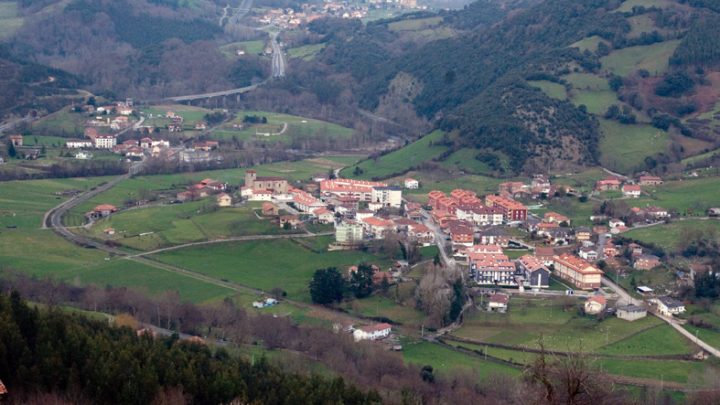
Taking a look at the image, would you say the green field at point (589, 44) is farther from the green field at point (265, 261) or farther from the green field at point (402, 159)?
the green field at point (265, 261)

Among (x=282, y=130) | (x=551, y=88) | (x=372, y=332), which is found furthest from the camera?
(x=282, y=130)

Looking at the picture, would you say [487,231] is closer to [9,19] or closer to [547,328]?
[547,328]

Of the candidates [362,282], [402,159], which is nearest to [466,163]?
[402,159]

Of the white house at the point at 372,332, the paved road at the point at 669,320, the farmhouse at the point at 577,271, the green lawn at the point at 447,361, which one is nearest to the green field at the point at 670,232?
the farmhouse at the point at 577,271

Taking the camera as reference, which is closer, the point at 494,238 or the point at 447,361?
the point at 447,361

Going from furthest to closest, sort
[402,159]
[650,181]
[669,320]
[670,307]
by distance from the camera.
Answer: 1. [402,159]
2. [650,181]
3. [670,307]
4. [669,320]

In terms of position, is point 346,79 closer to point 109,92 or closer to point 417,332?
point 109,92
